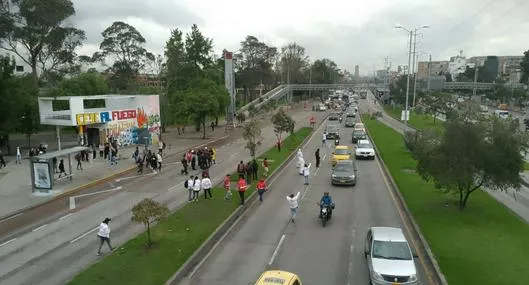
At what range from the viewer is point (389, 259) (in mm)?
13953

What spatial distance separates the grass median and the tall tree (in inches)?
5176

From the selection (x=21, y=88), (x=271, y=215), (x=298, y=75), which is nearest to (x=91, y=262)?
(x=271, y=215)

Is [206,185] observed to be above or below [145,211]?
below

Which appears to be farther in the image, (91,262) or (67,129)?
(67,129)

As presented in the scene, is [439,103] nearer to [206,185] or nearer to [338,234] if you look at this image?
[206,185]

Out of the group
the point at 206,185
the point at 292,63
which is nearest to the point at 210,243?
the point at 206,185

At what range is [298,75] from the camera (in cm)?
15425

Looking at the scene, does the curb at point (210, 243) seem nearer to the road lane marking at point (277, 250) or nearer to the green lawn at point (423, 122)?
the road lane marking at point (277, 250)

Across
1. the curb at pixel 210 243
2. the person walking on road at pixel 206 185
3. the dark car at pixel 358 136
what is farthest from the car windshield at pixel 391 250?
the dark car at pixel 358 136

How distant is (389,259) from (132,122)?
3726 cm

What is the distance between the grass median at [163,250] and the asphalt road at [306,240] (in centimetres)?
85

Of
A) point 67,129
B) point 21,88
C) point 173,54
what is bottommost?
point 67,129

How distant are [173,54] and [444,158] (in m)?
52.2

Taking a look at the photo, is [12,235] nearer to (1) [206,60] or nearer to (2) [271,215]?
(2) [271,215]
